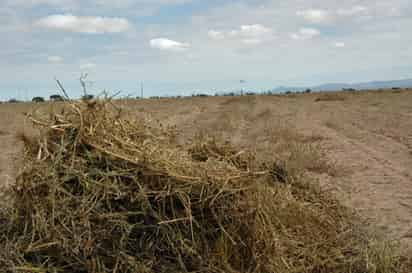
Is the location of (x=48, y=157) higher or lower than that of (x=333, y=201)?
higher

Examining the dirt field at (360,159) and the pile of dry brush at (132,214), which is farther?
the dirt field at (360,159)

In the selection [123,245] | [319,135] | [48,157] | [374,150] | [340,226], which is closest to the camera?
[123,245]

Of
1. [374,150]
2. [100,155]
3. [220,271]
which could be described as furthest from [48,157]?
[374,150]

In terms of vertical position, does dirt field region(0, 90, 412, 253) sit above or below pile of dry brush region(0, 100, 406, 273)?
below

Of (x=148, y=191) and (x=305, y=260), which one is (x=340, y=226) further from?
(x=148, y=191)

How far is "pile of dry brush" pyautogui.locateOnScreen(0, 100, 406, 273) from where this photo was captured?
12.2 feet

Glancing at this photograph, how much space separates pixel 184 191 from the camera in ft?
12.4

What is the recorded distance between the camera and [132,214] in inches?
147

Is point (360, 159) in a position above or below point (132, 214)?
below

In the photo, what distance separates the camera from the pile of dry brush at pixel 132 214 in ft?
12.2

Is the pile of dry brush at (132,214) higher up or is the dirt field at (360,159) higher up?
the pile of dry brush at (132,214)

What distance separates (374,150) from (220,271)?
24.7 feet

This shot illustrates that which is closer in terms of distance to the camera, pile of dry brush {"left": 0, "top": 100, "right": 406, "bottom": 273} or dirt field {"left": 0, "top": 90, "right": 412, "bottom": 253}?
pile of dry brush {"left": 0, "top": 100, "right": 406, "bottom": 273}

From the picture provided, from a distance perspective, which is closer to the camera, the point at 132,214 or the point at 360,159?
the point at 132,214
